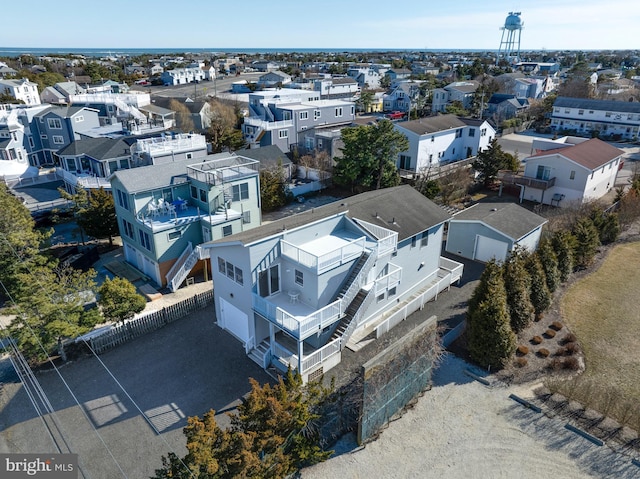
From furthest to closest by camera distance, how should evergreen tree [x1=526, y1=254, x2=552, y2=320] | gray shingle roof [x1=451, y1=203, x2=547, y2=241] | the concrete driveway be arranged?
gray shingle roof [x1=451, y1=203, x2=547, y2=241]
evergreen tree [x1=526, y1=254, x2=552, y2=320]
the concrete driveway

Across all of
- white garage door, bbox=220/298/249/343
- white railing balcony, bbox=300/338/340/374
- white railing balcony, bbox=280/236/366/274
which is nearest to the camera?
white railing balcony, bbox=300/338/340/374

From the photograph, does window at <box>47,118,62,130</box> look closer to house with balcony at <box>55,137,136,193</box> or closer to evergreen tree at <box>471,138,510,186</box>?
house with balcony at <box>55,137,136,193</box>

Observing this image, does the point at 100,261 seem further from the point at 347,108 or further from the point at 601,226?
the point at 347,108

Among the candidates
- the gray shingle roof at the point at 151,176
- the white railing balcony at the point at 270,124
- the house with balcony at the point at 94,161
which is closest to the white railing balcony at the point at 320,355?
the gray shingle roof at the point at 151,176

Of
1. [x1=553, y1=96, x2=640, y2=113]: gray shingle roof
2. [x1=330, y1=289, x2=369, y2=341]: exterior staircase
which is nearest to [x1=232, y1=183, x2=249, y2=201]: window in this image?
[x1=330, y1=289, x2=369, y2=341]: exterior staircase

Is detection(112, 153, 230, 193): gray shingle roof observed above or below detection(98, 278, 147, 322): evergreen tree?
above

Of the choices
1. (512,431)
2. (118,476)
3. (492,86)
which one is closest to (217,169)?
(118,476)

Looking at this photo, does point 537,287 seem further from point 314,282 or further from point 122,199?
point 122,199
